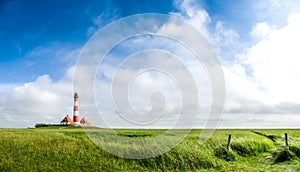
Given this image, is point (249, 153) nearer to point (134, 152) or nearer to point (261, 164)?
point (261, 164)

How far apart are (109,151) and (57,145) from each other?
3613 millimetres

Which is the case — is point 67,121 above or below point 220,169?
above

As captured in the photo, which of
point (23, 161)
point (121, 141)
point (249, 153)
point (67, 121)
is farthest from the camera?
point (67, 121)

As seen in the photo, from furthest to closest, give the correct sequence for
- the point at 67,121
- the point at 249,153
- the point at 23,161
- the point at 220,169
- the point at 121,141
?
1. the point at 67,121
2. the point at 249,153
3. the point at 121,141
4. the point at 220,169
5. the point at 23,161

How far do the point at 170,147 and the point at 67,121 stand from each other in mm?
37681

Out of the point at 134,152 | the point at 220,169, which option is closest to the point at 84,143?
the point at 134,152

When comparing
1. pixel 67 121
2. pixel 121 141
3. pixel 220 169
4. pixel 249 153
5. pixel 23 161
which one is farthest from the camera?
pixel 67 121

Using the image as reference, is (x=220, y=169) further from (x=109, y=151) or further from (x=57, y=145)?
(x=57, y=145)

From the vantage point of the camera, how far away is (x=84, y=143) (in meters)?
22.9

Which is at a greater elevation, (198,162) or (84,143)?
(84,143)

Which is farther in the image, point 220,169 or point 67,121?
point 67,121

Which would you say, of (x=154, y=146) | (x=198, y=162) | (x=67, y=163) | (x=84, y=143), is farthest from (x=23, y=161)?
(x=198, y=162)

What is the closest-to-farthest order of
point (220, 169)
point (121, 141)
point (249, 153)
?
point (220, 169) → point (121, 141) → point (249, 153)

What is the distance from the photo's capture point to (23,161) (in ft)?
64.2
